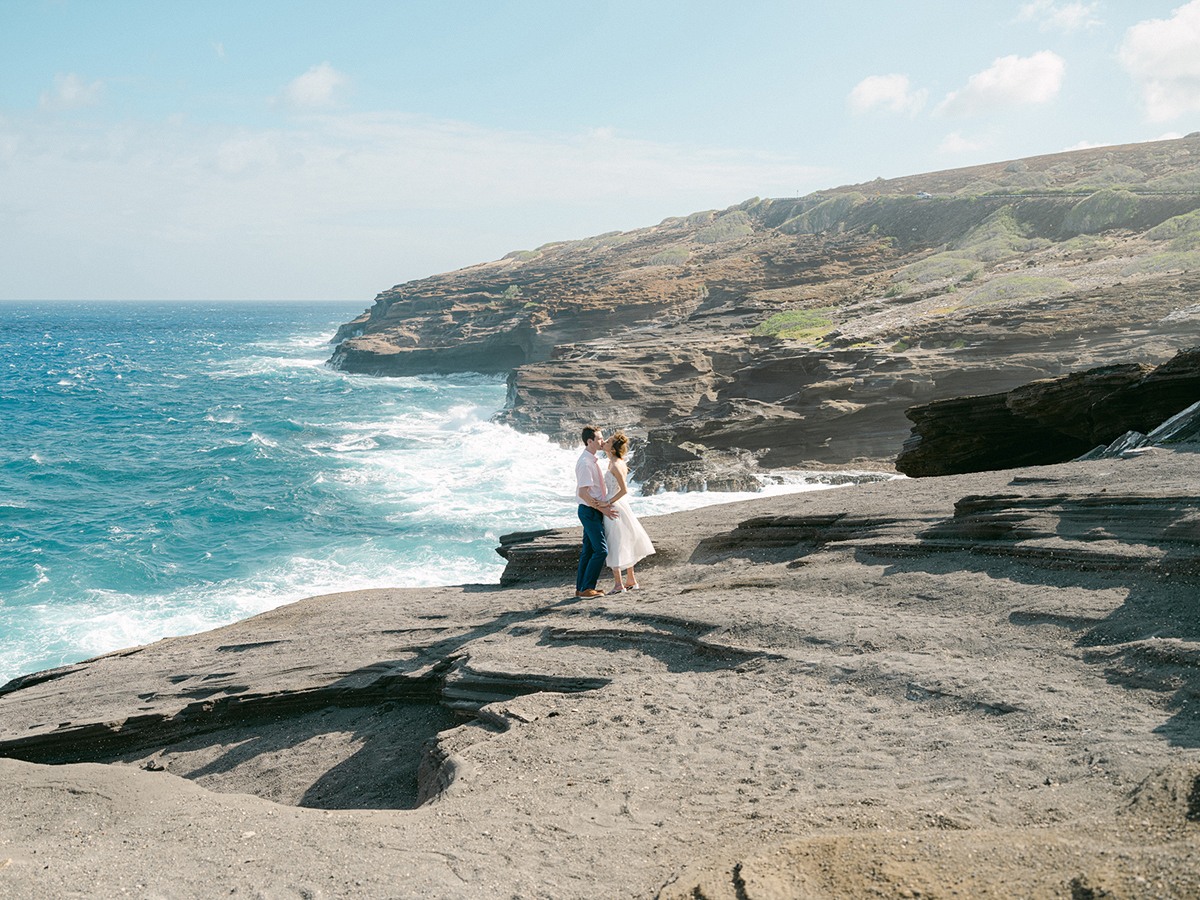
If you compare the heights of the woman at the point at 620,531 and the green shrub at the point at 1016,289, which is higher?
the green shrub at the point at 1016,289

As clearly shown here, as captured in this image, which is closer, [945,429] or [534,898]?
[534,898]

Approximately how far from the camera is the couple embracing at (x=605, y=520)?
867 cm

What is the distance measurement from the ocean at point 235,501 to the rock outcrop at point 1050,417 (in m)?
7.55

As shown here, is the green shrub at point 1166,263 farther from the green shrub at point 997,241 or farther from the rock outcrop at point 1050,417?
the rock outcrop at point 1050,417

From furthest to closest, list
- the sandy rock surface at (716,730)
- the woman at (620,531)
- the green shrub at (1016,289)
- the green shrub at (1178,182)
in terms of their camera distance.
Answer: the green shrub at (1178,182) → the green shrub at (1016,289) → the woman at (620,531) → the sandy rock surface at (716,730)

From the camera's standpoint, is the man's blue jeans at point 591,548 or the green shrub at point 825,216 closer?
the man's blue jeans at point 591,548

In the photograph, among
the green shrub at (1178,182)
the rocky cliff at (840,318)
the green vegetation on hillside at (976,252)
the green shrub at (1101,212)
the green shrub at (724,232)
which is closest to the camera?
the rocky cliff at (840,318)

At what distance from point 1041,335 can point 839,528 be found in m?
19.9

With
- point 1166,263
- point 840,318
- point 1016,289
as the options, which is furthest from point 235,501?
point 1166,263

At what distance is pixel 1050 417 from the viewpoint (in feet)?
42.6

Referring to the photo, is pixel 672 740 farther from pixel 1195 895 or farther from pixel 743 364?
pixel 743 364

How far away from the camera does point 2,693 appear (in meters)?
10.4

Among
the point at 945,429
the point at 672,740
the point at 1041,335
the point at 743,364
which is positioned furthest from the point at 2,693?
the point at 743,364

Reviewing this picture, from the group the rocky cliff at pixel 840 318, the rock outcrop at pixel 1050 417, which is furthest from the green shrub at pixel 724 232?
the rock outcrop at pixel 1050 417
